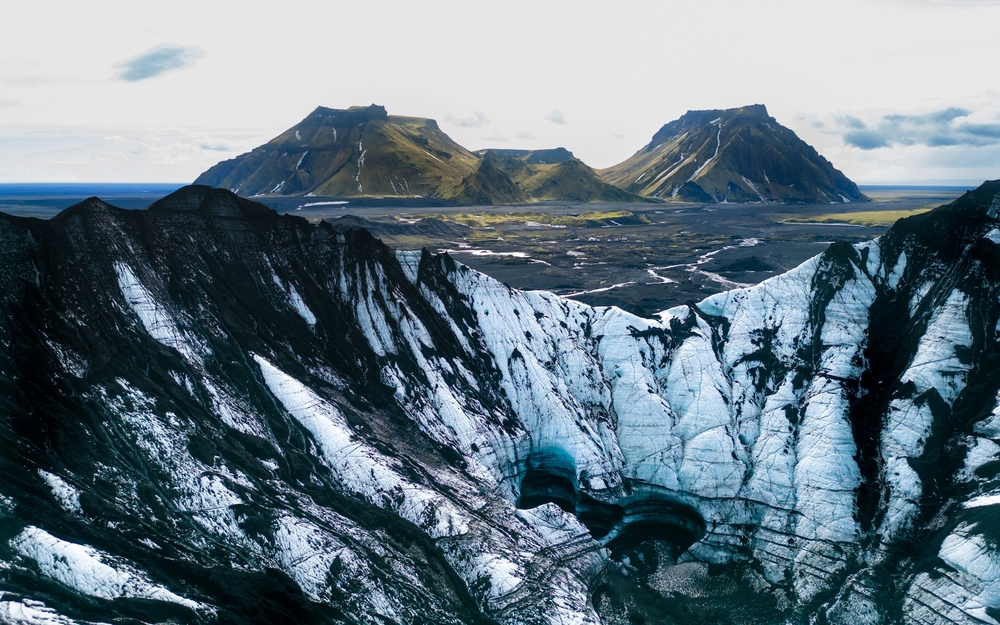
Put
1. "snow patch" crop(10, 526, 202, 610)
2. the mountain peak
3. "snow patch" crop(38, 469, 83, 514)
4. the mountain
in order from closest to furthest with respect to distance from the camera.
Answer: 1. "snow patch" crop(10, 526, 202, 610)
2. "snow patch" crop(38, 469, 83, 514)
3. the mountain
4. the mountain peak

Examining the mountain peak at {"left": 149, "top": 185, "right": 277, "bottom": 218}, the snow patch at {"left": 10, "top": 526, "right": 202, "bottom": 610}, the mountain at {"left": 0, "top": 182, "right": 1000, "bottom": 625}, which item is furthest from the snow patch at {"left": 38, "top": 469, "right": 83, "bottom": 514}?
the mountain peak at {"left": 149, "top": 185, "right": 277, "bottom": 218}

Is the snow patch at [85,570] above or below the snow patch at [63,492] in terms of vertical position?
below

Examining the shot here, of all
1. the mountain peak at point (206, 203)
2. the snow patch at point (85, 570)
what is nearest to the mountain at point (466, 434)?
the snow patch at point (85, 570)

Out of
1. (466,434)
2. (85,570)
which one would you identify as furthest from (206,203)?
(85,570)

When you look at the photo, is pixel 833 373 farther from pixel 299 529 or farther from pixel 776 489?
pixel 299 529

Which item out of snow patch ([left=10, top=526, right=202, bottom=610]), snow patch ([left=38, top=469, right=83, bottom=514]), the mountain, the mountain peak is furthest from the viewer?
the mountain peak

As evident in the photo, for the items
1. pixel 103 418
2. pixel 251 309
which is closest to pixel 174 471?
pixel 103 418

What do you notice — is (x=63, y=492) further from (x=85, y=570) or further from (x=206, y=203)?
(x=206, y=203)

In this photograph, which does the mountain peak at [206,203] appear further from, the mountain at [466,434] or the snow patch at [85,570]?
the snow patch at [85,570]

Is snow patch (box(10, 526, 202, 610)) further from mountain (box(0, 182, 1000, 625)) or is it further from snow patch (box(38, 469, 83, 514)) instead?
snow patch (box(38, 469, 83, 514))
